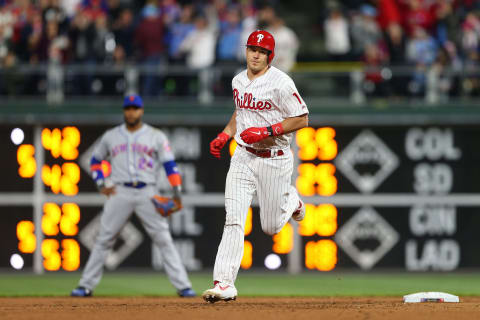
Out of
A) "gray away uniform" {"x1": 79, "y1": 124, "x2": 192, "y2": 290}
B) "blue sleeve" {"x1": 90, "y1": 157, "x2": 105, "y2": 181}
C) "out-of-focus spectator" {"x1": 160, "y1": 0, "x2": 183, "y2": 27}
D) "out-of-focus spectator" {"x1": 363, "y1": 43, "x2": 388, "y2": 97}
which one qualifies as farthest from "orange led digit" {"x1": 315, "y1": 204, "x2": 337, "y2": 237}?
"out-of-focus spectator" {"x1": 160, "y1": 0, "x2": 183, "y2": 27}

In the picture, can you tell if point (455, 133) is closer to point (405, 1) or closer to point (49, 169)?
point (405, 1)

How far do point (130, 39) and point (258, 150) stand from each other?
26.5ft

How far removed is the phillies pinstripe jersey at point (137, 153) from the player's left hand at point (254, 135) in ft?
10.6

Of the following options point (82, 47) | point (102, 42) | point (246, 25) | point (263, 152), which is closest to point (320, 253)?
point (246, 25)

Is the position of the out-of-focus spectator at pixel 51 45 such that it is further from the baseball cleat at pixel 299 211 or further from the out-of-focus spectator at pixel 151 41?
the baseball cleat at pixel 299 211

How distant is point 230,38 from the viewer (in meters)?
15.9

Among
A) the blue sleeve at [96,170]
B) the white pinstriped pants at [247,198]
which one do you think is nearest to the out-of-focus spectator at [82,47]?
the blue sleeve at [96,170]

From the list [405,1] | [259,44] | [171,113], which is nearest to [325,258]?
[171,113]

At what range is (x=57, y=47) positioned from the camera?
15.9 meters

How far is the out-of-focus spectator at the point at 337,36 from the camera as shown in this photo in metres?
16.3

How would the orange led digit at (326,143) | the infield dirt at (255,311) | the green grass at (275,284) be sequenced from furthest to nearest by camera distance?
1. the orange led digit at (326,143)
2. the green grass at (275,284)
3. the infield dirt at (255,311)

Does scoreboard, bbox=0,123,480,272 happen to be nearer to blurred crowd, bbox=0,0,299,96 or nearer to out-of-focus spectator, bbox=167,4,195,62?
blurred crowd, bbox=0,0,299,96

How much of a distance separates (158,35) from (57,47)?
5.65ft

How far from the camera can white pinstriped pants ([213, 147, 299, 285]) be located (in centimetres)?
835
